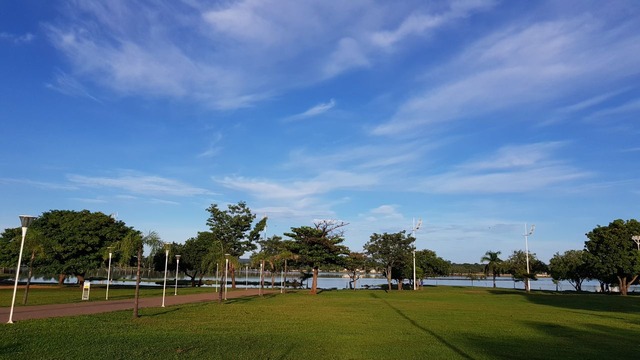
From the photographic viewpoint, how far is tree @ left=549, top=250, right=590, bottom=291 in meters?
68.9

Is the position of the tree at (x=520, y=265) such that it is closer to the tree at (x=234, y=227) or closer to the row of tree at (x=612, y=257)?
the row of tree at (x=612, y=257)

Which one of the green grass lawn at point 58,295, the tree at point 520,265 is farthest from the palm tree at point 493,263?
the green grass lawn at point 58,295

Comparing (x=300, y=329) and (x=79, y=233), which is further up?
(x=79, y=233)

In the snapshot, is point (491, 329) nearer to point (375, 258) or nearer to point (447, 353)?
point (447, 353)

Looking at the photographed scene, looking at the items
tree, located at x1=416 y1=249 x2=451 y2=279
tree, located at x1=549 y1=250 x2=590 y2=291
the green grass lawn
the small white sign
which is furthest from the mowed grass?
tree, located at x1=416 y1=249 x2=451 y2=279

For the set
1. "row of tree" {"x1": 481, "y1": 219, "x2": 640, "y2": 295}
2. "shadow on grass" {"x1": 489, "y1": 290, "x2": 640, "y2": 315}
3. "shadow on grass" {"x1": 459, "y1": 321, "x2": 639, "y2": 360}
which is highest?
"row of tree" {"x1": 481, "y1": 219, "x2": 640, "y2": 295}

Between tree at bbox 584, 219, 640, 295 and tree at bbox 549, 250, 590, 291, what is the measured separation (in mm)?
4520

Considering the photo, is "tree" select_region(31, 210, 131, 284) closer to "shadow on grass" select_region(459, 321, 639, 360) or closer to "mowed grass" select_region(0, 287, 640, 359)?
"mowed grass" select_region(0, 287, 640, 359)

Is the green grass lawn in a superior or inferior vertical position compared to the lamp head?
inferior

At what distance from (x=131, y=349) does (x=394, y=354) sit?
24.8 ft

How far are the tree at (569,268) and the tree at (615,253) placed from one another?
4.52m

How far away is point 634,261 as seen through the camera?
190ft

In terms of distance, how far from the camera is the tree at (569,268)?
68912mm

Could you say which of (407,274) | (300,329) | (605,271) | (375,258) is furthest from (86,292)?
(605,271)
